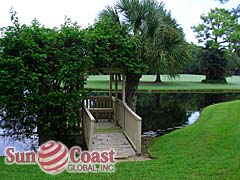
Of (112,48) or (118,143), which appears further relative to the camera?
(112,48)

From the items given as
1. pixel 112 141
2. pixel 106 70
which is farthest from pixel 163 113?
pixel 112 141

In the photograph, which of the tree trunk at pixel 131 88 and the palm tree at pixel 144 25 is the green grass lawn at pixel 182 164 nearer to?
the tree trunk at pixel 131 88

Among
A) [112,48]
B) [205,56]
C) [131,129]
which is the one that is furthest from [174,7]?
[205,56]

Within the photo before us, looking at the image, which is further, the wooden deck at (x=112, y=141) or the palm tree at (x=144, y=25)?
the palm tree at (x=144, y=25)

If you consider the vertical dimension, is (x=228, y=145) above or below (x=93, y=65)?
below

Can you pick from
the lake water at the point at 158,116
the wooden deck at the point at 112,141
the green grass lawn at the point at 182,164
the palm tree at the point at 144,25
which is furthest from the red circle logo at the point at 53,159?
the palm tree at the point at 144,25

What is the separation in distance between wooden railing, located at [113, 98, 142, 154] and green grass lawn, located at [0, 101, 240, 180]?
1.70 ft

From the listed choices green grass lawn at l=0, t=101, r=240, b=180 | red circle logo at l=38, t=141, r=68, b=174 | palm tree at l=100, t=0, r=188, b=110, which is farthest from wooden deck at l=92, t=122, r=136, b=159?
palm tree at l=100, t=0, r=188, b=110

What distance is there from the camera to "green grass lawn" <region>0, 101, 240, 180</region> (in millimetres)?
5086

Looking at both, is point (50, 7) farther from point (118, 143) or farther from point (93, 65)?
point (118, 143)

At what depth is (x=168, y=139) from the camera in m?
9.41

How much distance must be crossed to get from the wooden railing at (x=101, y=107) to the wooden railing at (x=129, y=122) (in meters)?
0.55

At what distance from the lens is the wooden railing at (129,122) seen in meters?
7.62

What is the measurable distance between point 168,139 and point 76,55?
3559 millimetres
